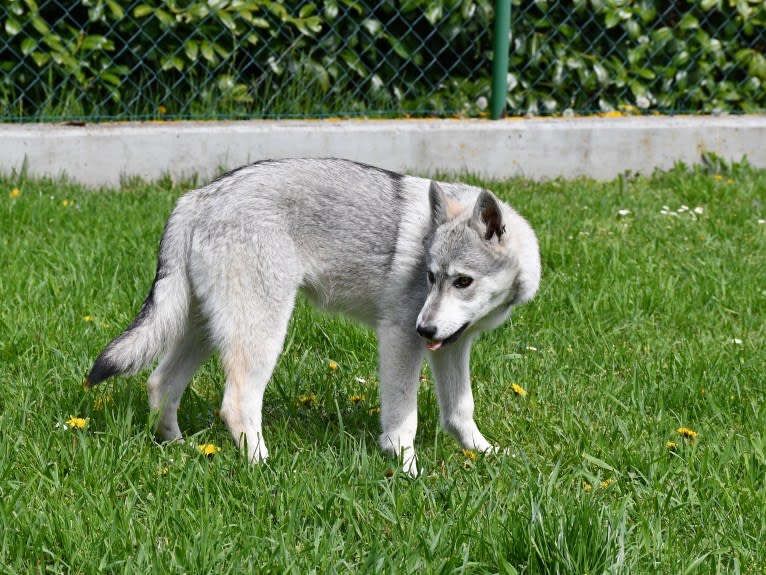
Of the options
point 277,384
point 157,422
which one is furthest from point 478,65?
point 157,422

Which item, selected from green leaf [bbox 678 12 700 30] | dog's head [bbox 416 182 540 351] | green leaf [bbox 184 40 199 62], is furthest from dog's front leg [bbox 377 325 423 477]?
green leaf [bbox 678 12 700 30]

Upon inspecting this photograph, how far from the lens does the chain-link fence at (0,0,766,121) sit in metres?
6.92

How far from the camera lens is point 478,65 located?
25.1ft

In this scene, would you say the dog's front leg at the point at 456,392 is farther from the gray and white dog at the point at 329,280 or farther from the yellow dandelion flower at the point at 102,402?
the yellow dandelion flower at the point at 102,402

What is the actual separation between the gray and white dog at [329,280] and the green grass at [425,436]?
0.21 m

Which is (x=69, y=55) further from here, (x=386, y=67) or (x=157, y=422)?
(x=157, y=422)

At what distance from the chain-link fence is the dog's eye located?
396cm

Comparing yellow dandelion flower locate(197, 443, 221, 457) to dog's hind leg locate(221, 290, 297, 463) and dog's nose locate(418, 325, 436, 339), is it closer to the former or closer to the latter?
dog's hind leg locate(221, 290, 297, 463)

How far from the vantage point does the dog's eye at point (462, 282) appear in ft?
11.7

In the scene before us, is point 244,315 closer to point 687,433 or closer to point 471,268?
point 471,268

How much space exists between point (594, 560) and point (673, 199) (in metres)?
4.47

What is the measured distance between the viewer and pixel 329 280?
383 centimetres

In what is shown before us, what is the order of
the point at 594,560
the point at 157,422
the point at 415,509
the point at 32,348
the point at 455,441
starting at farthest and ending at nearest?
the point at 32,348 < the point at 455,441 < the point at 157,422 < the point at 415,509 < the point at 594,560

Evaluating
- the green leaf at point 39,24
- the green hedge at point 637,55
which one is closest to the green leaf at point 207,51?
the green leaf at point 39,24
